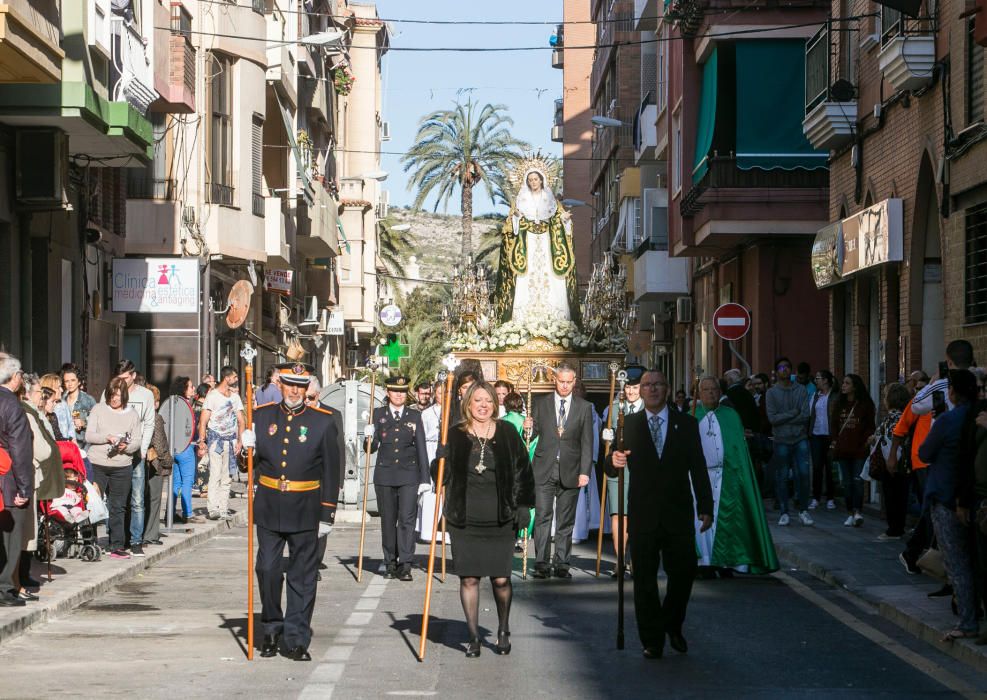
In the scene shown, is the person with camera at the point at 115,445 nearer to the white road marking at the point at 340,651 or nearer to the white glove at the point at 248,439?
the white road marking at the point at 340,651

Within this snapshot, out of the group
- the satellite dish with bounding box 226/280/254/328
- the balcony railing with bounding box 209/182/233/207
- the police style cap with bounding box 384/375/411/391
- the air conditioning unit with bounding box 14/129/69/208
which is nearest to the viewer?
the police style cap with bounding box 384/375/411/391

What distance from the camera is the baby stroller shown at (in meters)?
15.1

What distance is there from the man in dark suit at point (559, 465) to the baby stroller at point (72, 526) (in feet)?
13.2

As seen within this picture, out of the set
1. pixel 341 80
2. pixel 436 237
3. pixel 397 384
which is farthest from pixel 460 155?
pixel 436 237

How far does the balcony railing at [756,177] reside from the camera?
30859 mm

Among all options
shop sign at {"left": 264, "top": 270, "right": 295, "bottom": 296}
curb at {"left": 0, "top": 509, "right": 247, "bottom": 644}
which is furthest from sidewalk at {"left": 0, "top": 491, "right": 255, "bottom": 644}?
shop sign at {"left": 264, "top": 270, "right": 295, "bottom": 296}

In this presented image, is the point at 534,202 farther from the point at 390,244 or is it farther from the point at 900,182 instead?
the point at 390,244

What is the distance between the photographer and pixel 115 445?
1678cm

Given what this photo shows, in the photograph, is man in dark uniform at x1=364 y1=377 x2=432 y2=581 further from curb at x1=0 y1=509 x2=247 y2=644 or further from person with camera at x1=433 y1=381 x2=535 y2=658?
person with camera at x1=433 y1=381 x2=535 y2=658

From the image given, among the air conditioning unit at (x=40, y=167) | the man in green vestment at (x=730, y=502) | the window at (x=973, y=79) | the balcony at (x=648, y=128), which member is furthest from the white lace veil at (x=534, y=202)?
the man in green vestment at (x=730, y=502)

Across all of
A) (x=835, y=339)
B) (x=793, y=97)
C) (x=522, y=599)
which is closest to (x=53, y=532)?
(x=522, y=599)

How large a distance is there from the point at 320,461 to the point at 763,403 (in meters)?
13.6

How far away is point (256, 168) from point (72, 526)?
68.5 feet

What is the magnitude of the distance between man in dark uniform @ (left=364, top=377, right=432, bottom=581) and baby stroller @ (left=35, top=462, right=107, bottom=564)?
102 inches
